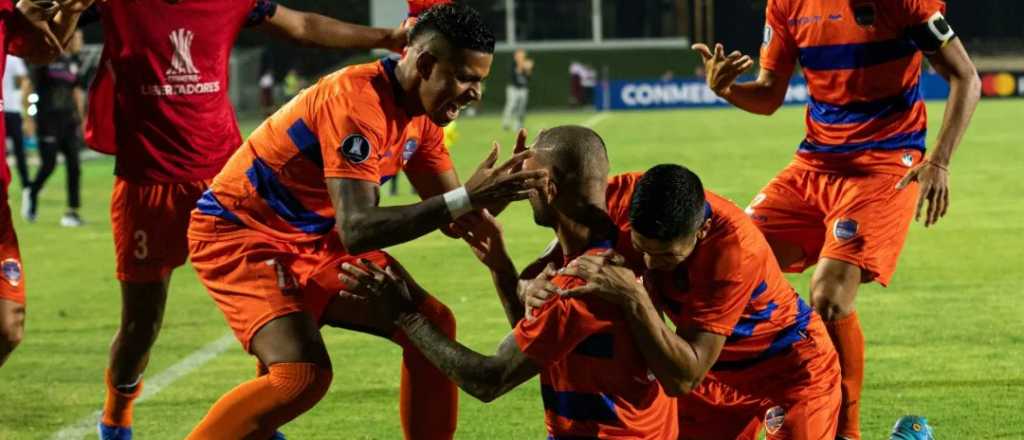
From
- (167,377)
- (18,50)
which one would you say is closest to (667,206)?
(18,50)

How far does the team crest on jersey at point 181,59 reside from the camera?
685 centimetres

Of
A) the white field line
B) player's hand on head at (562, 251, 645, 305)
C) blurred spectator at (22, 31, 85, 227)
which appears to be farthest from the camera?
blurred spectator at (22, 31, 85, 227)

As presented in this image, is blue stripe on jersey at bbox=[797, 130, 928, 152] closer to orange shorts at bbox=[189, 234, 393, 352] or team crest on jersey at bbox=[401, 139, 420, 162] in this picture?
team crest on jersey at bbox=[401, 139, 420, 162]

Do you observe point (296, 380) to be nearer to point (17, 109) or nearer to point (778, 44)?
point (778, 44)

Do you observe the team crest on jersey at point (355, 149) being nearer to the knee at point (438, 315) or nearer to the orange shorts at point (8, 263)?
the knee at point (438, 315)

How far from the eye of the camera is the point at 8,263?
6055mm

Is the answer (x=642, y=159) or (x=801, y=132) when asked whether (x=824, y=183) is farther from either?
(x=801, y=132)

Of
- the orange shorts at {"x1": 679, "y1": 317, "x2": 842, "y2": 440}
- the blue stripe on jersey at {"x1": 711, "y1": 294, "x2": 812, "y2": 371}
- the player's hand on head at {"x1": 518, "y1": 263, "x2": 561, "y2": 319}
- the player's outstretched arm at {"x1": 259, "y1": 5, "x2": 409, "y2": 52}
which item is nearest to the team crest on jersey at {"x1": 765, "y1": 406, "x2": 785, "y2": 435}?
the orange shorts at {"x1": 679, "y1": 317, "x2": 842, "y2": 440}

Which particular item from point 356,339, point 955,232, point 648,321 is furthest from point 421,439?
point 955,232

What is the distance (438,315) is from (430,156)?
2.21 feet

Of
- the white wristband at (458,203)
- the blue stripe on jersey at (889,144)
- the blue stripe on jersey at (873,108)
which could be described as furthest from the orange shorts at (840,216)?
the white wristband at (458,203)

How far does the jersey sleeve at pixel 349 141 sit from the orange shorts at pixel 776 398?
1464 mm

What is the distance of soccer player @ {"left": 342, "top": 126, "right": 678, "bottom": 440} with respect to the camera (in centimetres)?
500

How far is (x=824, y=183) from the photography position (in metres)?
7.19
